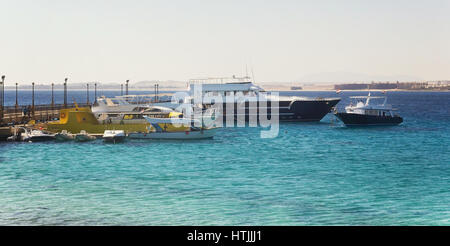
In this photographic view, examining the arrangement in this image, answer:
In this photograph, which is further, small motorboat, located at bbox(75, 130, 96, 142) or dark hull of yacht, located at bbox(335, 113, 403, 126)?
dark hull of yacht, located at bbox(335, 113, 403, 126)

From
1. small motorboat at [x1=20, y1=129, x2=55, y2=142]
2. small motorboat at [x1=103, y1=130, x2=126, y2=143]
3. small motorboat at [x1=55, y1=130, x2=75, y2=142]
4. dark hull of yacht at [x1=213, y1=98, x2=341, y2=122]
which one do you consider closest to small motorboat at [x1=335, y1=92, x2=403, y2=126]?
dark hull of yacht at [x1=213, y1=98, x2=341, y2=122]

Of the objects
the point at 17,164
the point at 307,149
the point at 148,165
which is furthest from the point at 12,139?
the point at 307,149

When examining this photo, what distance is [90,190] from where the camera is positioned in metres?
30.0

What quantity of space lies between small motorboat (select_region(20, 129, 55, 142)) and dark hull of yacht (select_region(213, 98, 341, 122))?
1439 inches

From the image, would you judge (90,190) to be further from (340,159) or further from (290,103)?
(290,103)

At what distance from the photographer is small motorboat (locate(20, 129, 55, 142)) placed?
2320 inches

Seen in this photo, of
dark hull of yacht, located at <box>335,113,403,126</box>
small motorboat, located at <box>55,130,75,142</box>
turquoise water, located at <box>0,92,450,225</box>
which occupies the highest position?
dark hull of yacht, located at <box>335,113,403,126</box>

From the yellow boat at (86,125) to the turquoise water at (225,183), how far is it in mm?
3880

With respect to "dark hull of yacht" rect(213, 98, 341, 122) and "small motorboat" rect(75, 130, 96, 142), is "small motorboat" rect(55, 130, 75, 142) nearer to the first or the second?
"small motorboat" rect(75, 130, 96, 142)

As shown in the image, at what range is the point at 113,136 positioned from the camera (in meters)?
57.5

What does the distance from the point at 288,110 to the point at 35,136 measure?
44.7 meters

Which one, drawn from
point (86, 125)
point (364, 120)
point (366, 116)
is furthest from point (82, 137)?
point (366, 116)
